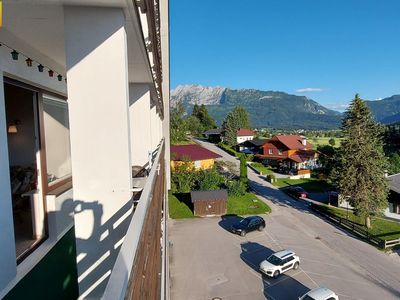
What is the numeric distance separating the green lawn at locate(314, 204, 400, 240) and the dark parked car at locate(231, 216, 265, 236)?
24.2ft

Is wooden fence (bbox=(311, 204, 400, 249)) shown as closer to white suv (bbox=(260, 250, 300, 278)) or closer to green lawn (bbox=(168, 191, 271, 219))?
green lawn (bbox=(168, 191, 271, 219))

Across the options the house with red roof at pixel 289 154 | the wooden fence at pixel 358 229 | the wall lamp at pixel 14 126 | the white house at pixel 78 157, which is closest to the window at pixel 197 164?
the wooden fence at pixel 358 229

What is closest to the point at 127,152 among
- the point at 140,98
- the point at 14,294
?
the point at 14,294

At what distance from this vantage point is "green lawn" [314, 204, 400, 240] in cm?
1923

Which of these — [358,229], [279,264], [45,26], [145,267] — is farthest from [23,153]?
[358,229]

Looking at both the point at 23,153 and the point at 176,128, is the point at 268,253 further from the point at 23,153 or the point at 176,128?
the point at 176,128

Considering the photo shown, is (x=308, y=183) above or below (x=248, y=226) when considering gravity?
above

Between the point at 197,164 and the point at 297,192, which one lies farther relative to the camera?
the point at 197,164

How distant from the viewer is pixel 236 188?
2722 centimetres

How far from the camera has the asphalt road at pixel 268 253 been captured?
12758mm

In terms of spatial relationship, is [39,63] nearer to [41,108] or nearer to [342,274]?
[41,108]

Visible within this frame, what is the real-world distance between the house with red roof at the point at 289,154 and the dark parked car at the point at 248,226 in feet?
74.4

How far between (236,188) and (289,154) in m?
19.5

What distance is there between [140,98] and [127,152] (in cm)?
474
